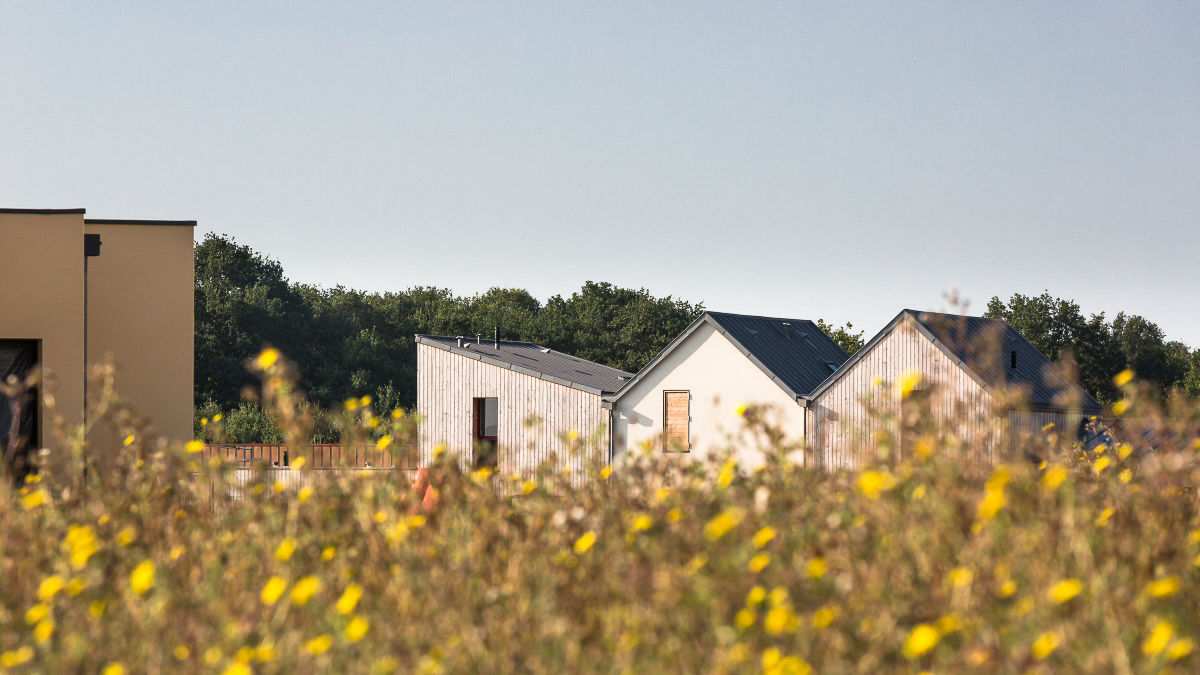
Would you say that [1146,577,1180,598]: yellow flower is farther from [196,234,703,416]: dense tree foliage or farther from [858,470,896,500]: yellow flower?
[196,234,703,416]: dense tree foliage

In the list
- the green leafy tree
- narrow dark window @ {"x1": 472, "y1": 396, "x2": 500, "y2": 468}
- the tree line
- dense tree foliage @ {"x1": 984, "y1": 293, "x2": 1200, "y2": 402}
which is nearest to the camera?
narrow dark window @ {"x1": 472, "y1": 396, "x2": 500, "y2": 468}

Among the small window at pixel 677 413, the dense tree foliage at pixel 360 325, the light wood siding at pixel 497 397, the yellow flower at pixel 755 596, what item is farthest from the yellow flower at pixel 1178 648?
the dense tree foliage at pixel 360 325

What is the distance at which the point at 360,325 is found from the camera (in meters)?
60.2

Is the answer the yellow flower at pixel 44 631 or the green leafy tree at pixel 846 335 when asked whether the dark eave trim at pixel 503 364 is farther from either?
the yellow flower at pixel 44 631

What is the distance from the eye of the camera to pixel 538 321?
61625 millimetres

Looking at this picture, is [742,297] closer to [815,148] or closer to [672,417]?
[672,417]

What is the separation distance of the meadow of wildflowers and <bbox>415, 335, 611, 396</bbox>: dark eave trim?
1033 inches

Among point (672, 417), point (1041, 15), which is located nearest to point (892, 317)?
point (672, 417)

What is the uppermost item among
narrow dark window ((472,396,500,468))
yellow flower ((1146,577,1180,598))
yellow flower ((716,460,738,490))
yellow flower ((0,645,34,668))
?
yellow flower ((716,460,738,490))

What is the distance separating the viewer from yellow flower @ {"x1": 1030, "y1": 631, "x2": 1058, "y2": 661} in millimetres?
2207

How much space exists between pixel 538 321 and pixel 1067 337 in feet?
85.6

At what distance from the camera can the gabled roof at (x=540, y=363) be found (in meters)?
31.1

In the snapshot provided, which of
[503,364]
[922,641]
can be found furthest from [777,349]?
[922,641]

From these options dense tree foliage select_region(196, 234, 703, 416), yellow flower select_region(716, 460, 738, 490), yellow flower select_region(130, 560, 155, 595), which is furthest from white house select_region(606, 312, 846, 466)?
dense tree foliage select_region(196, 234, 703, 416)
